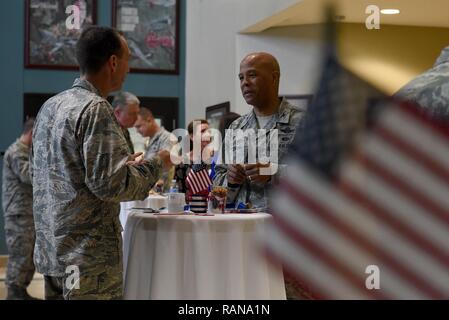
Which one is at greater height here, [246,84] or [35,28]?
[35,28]

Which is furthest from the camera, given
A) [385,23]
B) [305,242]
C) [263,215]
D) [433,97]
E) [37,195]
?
[385,23]

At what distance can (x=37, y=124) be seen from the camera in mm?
2229

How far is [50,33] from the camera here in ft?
24.3

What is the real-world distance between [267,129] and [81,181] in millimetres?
901

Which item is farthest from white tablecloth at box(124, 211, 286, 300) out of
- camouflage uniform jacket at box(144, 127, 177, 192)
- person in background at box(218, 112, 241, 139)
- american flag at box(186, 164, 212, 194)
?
camouflage uniform jacket at box(144, 127, 177, 192)

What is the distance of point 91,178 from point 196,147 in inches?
63.5

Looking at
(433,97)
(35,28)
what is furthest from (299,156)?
(35,28)

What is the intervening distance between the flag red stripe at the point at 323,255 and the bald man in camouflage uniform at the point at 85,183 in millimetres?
799

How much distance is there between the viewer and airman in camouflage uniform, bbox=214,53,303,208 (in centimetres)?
268

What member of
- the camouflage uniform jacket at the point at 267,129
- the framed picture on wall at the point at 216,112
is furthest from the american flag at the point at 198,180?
the framed picture on wall at the point at 216,112

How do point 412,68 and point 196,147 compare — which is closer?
point 196,147

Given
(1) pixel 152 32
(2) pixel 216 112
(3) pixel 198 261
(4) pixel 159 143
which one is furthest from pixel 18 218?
(1) pixel 152 32
